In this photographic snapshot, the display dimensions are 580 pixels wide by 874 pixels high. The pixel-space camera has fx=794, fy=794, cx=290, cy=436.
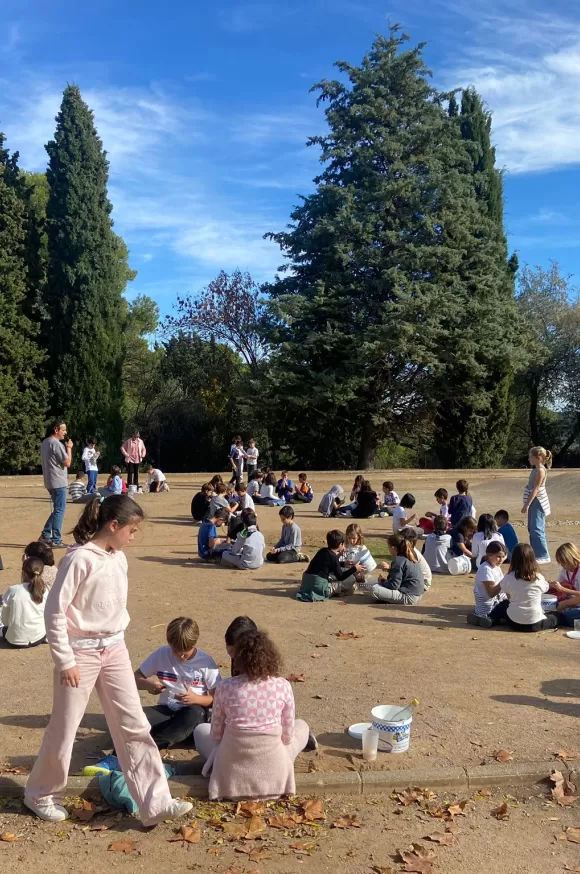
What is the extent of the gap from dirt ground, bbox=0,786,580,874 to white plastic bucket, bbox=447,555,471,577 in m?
6.91

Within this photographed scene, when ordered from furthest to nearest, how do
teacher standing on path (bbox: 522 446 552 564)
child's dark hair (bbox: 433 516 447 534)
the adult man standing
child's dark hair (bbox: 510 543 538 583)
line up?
1. the adult man standing
2. child's dark hair (bbox: 433 516 447 534)
3. teacher standing on path (bbox: 522 446 552 564)
4. child's dark hair (bbox: 510 543 538 583)

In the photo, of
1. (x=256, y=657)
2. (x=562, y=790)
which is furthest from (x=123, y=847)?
(x=562, y=790)

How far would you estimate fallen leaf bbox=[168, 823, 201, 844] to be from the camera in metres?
Answer: 4.08

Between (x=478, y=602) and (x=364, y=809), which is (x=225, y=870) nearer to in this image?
(x=364, y=809)

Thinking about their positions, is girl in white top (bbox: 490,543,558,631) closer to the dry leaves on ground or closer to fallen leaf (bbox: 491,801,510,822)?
the dry leaves on ground

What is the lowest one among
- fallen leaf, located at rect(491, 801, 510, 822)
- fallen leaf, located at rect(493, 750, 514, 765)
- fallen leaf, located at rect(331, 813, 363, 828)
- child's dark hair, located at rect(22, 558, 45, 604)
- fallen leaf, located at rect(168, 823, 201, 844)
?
fallen leaf, located at rect(168, 823, 201, 844)

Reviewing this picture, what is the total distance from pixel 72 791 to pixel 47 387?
25.1 meters

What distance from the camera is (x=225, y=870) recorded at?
3816mm

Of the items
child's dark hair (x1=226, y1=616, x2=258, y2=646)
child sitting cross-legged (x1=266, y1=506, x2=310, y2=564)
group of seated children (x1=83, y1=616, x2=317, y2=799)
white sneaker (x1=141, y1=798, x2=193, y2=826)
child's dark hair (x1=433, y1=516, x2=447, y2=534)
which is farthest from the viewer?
child sitting cross-legged (x1=266, y1=506, x2=310, y2=564)

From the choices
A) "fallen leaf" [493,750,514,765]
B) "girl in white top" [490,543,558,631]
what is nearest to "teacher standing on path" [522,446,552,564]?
"girl in white top" [490,543,558,631]

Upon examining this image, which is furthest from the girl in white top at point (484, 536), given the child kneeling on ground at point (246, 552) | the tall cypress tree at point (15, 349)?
the tall cypress tree at point (15, 349)

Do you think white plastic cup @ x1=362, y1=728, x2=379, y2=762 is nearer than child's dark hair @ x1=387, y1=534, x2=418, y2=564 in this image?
Yes

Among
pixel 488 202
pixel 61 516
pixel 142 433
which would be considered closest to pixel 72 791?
pixel 61 516

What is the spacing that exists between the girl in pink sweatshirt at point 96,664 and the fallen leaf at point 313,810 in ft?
2.18
